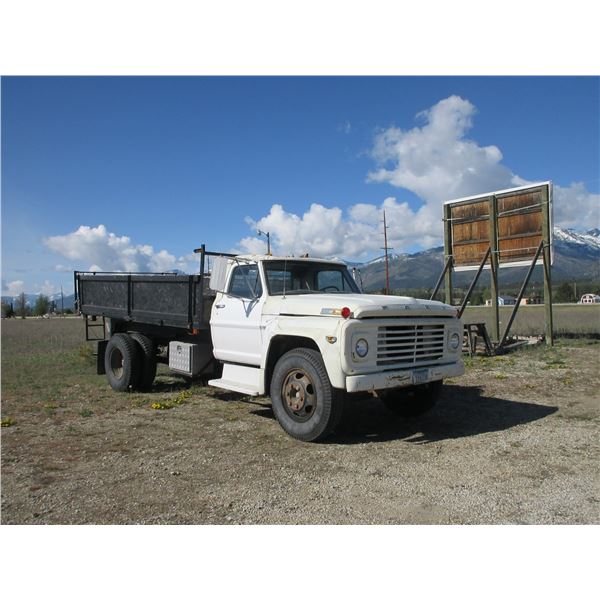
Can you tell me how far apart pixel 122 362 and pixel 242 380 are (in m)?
3.41

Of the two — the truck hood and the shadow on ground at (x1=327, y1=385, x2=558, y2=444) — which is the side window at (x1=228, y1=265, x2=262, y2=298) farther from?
the shadow on ground at (x1=327, y1=385, x2=558, y2=444)

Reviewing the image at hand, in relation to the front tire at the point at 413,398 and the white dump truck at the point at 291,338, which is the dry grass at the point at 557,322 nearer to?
the front tire at the point at 413,398

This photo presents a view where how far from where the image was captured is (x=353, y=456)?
549cm

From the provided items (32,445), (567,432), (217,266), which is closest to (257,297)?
(217,266)

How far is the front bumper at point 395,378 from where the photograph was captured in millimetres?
5527

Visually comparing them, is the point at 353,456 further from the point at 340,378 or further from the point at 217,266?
the point at 217,266

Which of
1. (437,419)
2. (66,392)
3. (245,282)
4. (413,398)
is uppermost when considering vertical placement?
(245,282)

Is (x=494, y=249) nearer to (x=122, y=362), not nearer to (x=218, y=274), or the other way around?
(x=218, y=274)

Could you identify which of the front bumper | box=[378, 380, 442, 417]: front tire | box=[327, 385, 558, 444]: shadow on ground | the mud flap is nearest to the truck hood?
the front bumper

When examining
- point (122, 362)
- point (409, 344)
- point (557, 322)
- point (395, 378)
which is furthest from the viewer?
point (557, 322)

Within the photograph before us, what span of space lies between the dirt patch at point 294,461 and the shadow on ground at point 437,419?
0.09ft

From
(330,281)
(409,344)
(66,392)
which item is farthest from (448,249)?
(66,392)

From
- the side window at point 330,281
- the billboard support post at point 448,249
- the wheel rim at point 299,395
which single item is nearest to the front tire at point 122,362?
the side window at point 330,281

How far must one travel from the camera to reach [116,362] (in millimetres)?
9867
